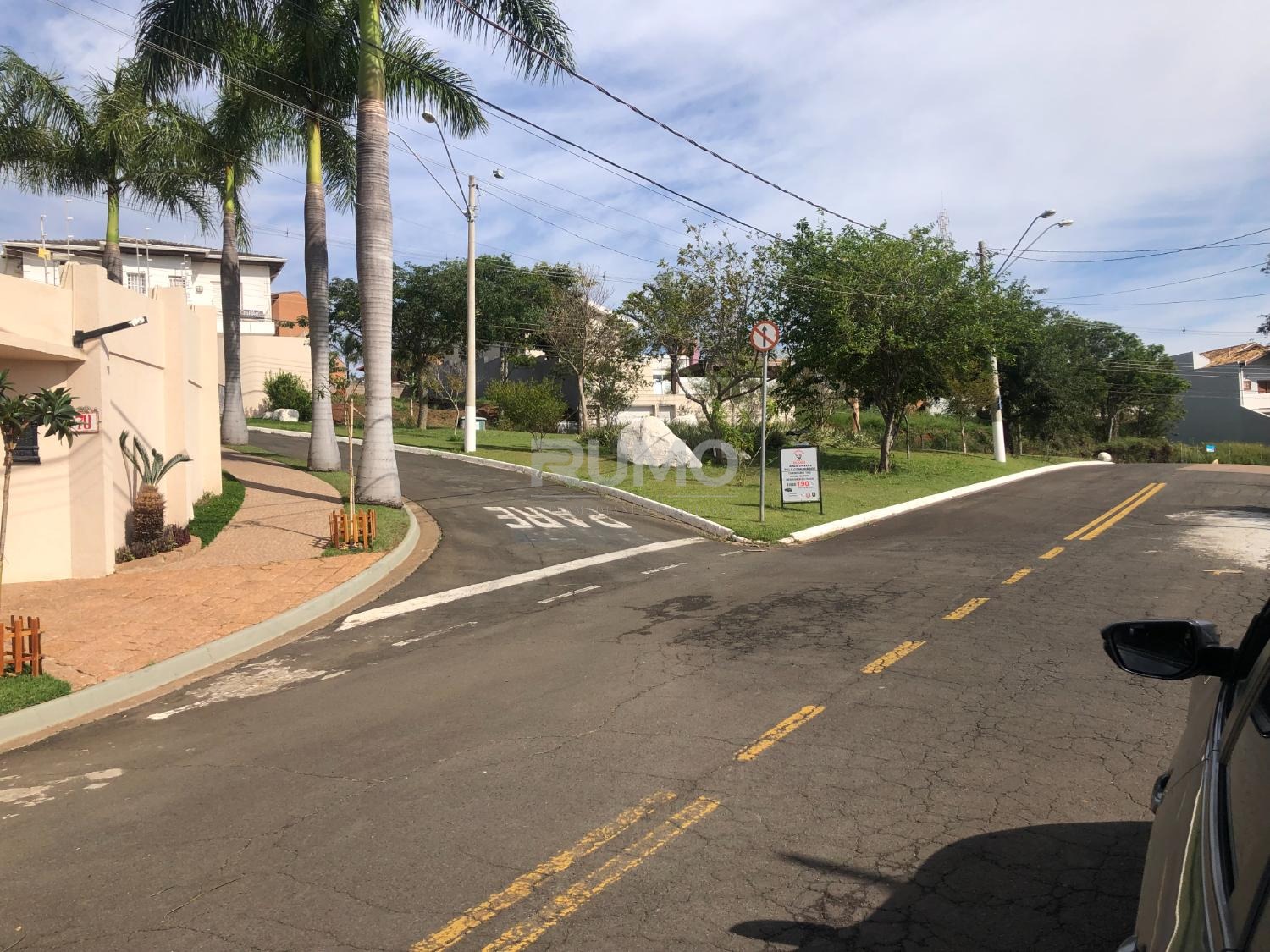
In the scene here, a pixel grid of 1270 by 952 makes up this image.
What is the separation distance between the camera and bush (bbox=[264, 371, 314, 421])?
4509 cm

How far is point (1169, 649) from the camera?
2.75 m

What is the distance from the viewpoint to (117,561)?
43.8ft

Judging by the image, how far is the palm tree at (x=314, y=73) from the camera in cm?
1830

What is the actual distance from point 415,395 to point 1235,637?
44.5 metres

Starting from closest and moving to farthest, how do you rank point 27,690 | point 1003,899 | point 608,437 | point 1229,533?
1. point 1003,899
2. point 27,690
3. point 1229,533
4. point 608,437

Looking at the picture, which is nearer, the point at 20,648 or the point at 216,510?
the point at 20,648

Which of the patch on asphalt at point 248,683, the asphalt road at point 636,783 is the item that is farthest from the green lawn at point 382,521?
the patch on asphalt at point 248,683

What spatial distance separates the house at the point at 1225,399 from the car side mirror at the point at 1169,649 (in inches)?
2453

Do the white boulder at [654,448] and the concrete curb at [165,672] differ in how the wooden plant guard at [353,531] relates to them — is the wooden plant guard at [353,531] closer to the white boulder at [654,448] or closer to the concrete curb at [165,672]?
the concrete curb at [165,672]

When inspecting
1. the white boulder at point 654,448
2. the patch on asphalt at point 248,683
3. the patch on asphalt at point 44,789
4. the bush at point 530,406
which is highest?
the bush at point 530,406

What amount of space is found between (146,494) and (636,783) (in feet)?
35.7

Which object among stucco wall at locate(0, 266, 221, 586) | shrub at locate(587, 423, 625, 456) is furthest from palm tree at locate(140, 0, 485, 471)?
shrub at locate(587, 423, 625, 456)

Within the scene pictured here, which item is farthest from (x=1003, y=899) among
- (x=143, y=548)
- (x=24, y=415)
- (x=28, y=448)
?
(x=143, y=548)

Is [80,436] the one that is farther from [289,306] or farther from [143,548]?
[289,306]
